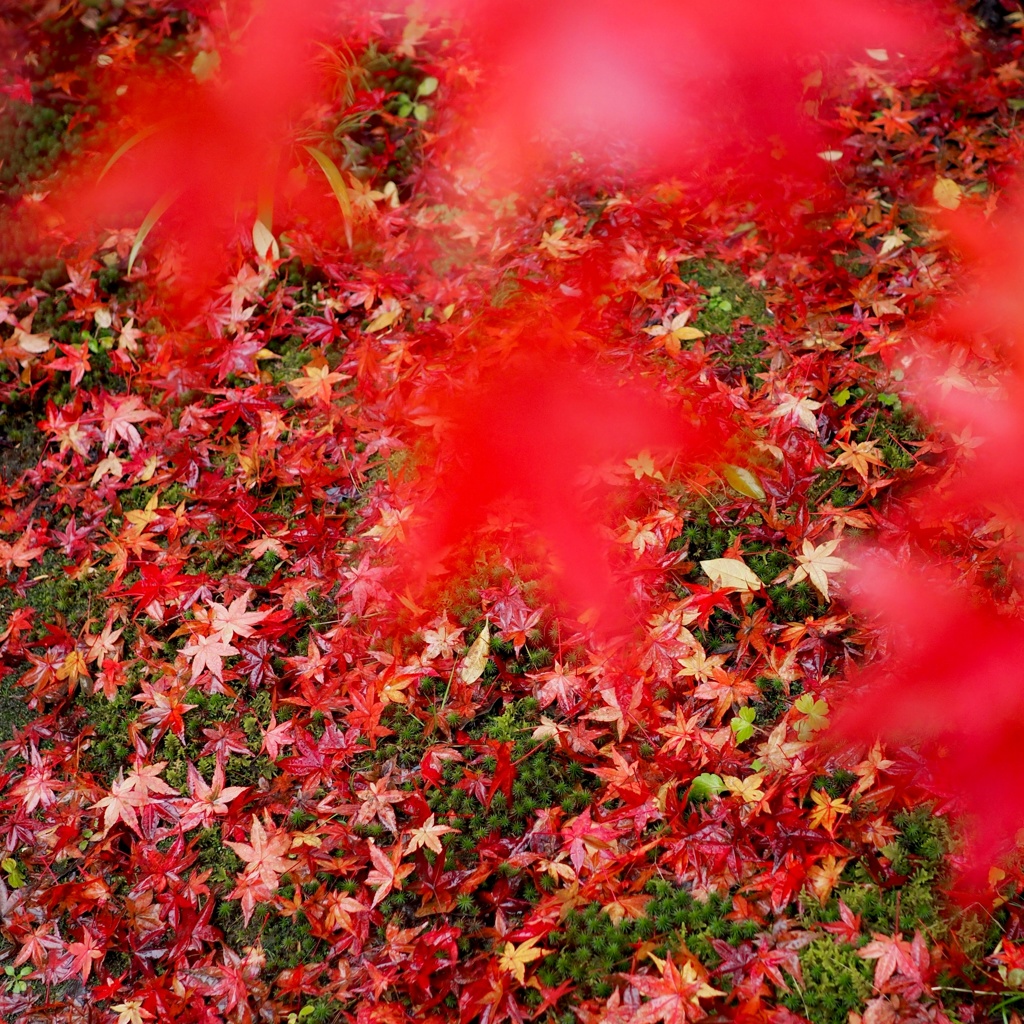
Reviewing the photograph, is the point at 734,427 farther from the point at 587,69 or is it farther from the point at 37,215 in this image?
the point at 37,215

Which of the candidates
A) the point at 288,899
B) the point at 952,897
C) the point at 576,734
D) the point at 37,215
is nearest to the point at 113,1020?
the point at 288,899

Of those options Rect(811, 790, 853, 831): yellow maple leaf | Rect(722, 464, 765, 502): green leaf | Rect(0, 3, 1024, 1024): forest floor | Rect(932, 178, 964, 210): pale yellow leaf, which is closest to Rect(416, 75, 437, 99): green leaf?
Rect(0, 3, 1024, 1024): forest floor

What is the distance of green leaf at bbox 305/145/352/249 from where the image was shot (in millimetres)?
3400

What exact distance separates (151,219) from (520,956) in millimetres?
3226

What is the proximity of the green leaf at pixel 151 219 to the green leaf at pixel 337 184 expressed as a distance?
0.65 m

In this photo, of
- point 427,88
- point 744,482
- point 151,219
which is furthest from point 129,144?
point 744,482

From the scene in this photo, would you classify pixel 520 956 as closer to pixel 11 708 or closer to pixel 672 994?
pixel 672 994

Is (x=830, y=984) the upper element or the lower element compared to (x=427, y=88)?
lower

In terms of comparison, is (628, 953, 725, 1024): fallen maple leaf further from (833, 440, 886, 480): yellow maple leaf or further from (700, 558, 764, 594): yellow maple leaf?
(833, 440, 886, 480): yellow maple leaf

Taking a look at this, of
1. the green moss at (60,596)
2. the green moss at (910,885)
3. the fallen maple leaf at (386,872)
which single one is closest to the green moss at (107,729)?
the green moss at (60,596)

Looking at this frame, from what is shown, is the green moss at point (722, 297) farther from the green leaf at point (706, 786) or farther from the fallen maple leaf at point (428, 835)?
the fallen maple leaf at point (428, 835)

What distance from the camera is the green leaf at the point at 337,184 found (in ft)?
11.2

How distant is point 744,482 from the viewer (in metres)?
2.54

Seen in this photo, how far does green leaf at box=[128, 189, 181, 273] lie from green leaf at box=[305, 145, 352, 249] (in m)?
0.65
